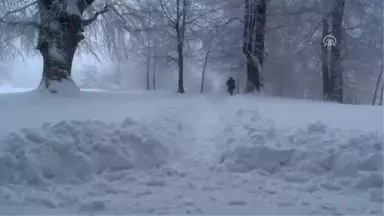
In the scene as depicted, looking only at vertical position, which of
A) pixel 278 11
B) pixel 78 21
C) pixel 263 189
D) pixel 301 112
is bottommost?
pixel 263 189

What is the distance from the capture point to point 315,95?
28.8 meters

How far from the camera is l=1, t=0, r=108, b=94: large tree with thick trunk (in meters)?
14.4

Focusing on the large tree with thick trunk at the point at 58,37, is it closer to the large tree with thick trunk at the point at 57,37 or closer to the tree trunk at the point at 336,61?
the large tree with thick trunk at the point at 57,37

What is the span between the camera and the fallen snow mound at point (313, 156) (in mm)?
5602

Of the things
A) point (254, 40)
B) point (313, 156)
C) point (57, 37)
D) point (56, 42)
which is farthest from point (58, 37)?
point (313, 156)

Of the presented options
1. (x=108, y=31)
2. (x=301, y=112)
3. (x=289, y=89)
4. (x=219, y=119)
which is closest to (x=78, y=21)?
(x=108, y=31)

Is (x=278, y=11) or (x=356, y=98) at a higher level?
(x=278, y=11)

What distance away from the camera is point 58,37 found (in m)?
14.5

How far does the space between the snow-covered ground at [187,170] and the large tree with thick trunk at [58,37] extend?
638cm

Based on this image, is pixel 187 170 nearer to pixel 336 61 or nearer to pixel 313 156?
pixel 313 156

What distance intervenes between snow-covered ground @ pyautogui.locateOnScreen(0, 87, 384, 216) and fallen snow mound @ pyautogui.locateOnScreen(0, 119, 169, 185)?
0.05 ft

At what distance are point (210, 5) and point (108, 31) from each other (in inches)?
279

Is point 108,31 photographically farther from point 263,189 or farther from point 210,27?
point 263,189

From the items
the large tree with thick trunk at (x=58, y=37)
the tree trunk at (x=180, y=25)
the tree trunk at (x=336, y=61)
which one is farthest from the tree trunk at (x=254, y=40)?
the large tree with thick trunk at (x=58, y=37)
